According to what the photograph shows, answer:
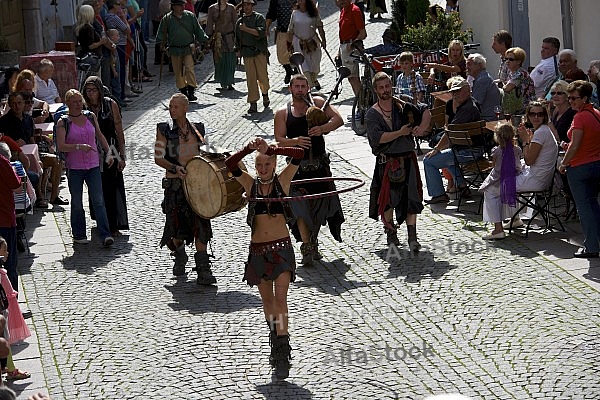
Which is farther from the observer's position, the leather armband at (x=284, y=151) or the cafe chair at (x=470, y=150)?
the cafe chair at (x=470, y=150)

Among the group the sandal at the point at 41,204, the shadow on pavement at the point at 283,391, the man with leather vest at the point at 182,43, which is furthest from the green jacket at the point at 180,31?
the shadow on pavement at the point at 283,391

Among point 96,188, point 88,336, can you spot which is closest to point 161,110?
point 96,188

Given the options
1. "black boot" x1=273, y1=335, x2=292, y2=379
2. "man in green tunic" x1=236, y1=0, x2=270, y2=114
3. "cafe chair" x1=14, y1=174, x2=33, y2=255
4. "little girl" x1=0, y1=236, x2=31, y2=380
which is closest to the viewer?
"black boot" x1=273, y1=335, x2=292, y2=379

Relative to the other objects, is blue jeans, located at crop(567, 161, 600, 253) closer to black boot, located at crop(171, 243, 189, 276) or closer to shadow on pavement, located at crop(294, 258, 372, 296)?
shadow on pavement, located at crop(294, 258, 372, 296)

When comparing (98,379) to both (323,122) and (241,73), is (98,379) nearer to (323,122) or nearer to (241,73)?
(323,122)

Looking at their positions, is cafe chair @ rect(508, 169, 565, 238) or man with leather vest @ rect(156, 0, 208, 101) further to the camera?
man with leather vest @ rect(156, 0, 208, 101)

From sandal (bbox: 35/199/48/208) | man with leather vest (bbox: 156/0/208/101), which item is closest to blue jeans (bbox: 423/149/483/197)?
sandal (bbox: 35/199/48/208)

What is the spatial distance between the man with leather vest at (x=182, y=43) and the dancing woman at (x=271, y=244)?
1326 cm

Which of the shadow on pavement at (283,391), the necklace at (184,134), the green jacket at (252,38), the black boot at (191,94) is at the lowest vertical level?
the shadow on pavement at (283,391)

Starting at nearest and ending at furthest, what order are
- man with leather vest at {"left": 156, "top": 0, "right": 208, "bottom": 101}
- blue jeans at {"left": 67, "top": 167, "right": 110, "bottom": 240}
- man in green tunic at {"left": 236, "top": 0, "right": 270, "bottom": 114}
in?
blue jeans at {"left": 67, "top": 167, "right": 110, "bottom": 240}
man in green tunic at {"left": 236, "top": 0, "right": 270, "bottom": 114}
man with leather vest at {"left": 156, "top": 0, "right": 208, "bottom": 101}

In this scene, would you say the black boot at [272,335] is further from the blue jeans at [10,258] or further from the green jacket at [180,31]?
the green jacket at [180,31]

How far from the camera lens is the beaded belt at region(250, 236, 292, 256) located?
1112 centimetres

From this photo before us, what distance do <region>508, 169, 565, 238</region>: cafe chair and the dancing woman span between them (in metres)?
4.06

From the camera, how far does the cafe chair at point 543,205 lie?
14.6 metres
